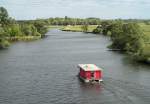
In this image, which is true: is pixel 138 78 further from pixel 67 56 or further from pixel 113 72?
pixel 67 56

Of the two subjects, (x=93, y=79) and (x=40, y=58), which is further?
(x=40, y=58)

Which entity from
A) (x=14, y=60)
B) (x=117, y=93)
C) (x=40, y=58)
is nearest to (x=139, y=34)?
(x=40, y=58)

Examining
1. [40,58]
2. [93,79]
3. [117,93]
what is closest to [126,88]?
[117,93]

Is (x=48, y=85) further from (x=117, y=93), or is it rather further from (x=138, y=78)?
(x=138, y=78)

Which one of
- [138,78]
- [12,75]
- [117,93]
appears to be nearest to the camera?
[117,93]

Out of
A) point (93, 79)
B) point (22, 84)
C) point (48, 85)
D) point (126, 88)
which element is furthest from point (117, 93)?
point (22, 84)

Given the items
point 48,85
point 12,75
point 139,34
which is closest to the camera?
point 48,85

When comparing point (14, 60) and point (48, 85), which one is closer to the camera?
point (48, 85)

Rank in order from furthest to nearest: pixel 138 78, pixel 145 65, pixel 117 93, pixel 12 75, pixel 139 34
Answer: pixel 139 34 → pixel 145 65 → pixel 12 75 → pixel 138 78 → pixel 117 93

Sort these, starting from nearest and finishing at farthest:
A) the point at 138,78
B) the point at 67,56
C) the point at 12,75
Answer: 1. the point at 138,78
2. the point at 12,75
3. the point at 67,56
